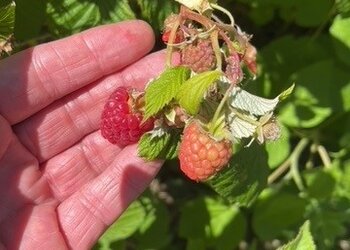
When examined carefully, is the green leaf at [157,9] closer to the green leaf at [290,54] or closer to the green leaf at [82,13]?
the green leaf at [82,13]

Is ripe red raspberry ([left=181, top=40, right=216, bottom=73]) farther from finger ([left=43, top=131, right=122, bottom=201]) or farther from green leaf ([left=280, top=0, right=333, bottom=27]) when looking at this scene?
green leaf ([left=280, top=0, right=333, bottom=27])

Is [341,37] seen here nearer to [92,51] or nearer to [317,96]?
[317,96]

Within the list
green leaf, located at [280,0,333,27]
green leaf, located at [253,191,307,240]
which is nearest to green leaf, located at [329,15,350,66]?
green leaf, located at [280,0,333,27]

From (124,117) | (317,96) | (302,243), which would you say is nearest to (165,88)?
(124,117)

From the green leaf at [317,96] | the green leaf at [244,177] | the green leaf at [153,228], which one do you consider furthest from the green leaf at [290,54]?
the green leaf at [153,228]

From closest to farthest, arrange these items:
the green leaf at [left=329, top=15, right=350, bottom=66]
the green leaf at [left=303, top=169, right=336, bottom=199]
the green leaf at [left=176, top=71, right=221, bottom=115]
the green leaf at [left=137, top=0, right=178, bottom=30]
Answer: the green leaf at [left=176, top=71, right=221, bottom=115] → the green leaf at [left=137, top=0, right=178, bottom=30] → the green leaf at [left=329, top=15, right=350, bottom=66] → the green leaf at [left=303, top=169, right=336, bottom=199]

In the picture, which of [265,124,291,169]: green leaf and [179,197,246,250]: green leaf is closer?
[265,124,291,169]: green leaf
